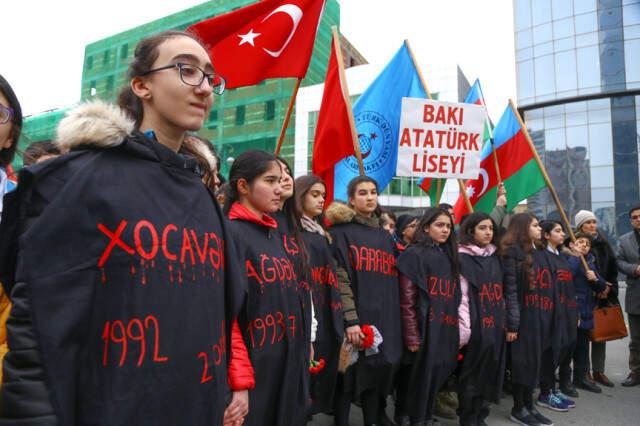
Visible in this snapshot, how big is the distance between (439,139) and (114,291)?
458 centimetres

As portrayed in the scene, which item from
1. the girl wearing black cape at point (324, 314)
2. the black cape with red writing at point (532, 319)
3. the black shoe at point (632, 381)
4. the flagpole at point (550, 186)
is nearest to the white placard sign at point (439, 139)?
the flagpole at point (550, 186)

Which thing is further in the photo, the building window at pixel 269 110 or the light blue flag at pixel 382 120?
the building window at pixel 269 110

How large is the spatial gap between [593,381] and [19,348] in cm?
666

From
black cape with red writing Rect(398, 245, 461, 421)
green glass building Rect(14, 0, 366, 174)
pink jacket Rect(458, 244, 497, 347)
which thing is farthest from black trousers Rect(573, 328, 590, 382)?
green glass building Rect(14, 0, 366, 174)

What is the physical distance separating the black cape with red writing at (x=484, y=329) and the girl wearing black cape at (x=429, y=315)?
213mm

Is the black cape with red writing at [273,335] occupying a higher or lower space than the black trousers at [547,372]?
higher

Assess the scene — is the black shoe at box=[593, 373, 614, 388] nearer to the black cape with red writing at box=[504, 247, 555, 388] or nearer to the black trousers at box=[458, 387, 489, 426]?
the black cape with red writing at box=[504, 247, 555, 388]

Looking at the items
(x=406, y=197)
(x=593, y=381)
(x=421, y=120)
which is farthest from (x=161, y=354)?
(x=406, y=197)

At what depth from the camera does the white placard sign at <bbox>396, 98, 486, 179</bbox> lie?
512 centimetres

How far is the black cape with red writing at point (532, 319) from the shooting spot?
4355 mm

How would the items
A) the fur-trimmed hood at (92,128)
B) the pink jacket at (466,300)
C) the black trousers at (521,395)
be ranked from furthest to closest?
the black trousers at (521,395)
the pink jacket at (466,300)
the fur-trimmed hood at (92,128)

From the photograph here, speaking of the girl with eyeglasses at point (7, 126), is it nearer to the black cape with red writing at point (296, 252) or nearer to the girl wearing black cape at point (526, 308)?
the black cape with red writing at point (296, 252)

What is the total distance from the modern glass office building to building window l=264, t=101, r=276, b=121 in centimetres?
1612

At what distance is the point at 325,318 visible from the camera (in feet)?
11.3
